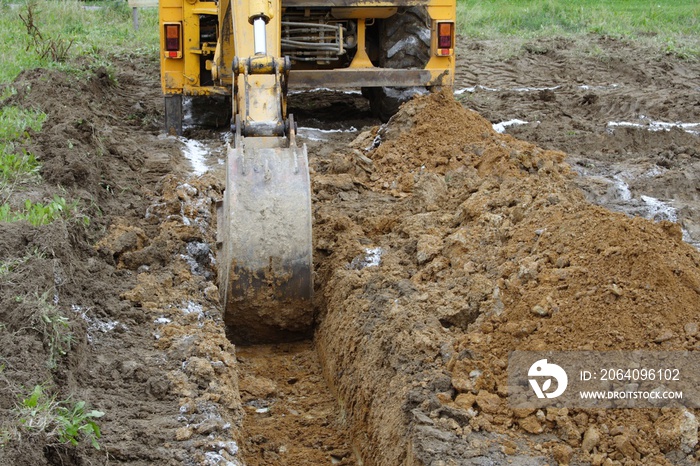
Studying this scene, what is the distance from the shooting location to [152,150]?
8750mm

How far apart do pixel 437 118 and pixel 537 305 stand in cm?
390

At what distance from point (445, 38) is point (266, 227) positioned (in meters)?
4.28

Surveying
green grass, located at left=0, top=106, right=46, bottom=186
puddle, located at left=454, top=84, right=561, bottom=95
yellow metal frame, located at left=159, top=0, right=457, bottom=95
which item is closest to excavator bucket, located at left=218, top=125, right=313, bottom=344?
green grass, located at left=0, top=106, right=46, bottom=186

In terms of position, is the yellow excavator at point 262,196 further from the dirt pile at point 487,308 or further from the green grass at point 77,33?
the green grass at point 77,33

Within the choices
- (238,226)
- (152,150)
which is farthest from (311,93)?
(238,226)

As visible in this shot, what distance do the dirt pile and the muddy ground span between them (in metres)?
0.01

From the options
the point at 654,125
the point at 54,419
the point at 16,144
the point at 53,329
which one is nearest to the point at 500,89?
the point at 654,125

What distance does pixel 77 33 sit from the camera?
51.6 ft

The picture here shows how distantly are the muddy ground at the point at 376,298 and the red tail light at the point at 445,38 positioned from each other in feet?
2.30

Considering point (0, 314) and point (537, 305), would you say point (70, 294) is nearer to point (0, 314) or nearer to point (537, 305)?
point (0, 314)

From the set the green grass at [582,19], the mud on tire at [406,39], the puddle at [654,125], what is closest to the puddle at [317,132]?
the mud on tire at [406,39]

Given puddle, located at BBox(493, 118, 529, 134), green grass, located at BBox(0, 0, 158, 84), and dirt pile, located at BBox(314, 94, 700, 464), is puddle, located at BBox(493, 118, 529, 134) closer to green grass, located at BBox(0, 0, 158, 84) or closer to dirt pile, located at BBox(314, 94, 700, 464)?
dirt pile, located at BBox(314, 94, 700, 464)

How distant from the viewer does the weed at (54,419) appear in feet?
11.6

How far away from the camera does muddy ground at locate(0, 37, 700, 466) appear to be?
4.06 metres
